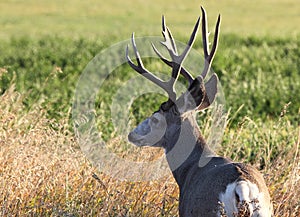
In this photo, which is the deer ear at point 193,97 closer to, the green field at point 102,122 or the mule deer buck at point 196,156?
the mule deer buck at point 196,156

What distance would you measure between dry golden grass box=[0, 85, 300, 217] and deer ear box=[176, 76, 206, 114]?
78cm

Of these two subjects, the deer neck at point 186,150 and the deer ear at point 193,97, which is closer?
the deer ear at point 193,97

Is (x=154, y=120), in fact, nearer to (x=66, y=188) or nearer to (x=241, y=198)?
(x=66, y=188)

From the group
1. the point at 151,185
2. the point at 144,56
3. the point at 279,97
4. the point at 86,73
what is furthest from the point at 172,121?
the point at 144,56

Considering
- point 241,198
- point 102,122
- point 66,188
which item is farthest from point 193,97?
point 102,122

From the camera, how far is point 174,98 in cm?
650

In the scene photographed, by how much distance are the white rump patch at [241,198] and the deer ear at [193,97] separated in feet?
4.18

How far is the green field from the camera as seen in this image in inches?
257

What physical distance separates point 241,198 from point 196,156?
141 centimetres

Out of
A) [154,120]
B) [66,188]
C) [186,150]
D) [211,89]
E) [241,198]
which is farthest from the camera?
[154,120]

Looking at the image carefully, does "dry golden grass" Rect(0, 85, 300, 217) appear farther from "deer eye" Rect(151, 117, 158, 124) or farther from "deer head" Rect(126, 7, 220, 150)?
"deer eye" Rect(151, 117, 158, 124)

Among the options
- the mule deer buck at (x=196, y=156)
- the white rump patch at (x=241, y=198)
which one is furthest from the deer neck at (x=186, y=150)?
the white rump patch at (x=241, y=198)

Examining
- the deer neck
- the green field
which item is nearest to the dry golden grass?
the green field

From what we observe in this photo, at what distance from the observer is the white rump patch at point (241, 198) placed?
5.10 m
